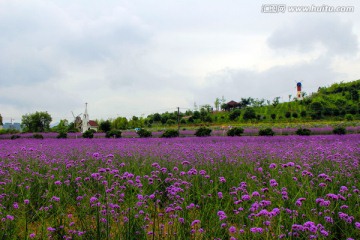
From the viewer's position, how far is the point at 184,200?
304cm

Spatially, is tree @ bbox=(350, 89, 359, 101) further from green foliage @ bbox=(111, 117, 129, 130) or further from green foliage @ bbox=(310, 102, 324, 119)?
green foliage @ bbox=(111, 117, 129, 130)

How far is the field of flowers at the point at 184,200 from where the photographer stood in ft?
9.16

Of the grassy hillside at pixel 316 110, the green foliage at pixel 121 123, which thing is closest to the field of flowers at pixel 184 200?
the grassy hillside at pixel 316 110

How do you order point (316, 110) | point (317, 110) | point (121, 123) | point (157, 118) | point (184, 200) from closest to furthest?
point (184, 200)
point (317, 110)
point (316, 110)
point (121, 123)
point (157, 118)

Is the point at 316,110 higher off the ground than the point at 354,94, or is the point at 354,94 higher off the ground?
the point at 354,94

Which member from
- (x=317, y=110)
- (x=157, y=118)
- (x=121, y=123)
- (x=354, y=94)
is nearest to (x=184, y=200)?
(x=317, y=110)

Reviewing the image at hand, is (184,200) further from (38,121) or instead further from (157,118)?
(157,118)

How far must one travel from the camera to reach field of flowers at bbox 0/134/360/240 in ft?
9.16

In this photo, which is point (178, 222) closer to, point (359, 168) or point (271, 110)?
point (359, 168)

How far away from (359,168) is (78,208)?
4.31 meters

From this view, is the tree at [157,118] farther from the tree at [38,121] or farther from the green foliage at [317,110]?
the green foliage at [317,110]

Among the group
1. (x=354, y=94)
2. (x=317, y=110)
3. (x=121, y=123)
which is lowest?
(x=121, y=123)

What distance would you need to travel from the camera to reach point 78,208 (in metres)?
3.50

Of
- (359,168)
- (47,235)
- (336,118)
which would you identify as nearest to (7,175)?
(47,235)
